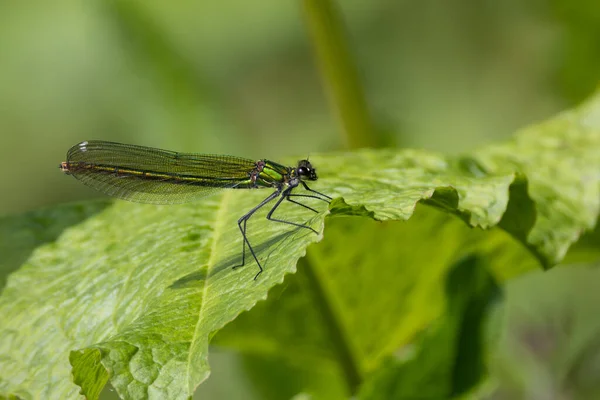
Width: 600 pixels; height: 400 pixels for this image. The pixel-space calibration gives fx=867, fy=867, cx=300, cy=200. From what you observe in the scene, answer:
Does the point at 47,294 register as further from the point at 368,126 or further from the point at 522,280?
the point at 522,280

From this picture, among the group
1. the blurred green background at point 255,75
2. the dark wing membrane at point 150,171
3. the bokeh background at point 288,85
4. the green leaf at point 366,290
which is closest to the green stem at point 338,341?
the green leaf at point 366,290

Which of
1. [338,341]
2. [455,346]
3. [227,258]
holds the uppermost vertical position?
[227,258]

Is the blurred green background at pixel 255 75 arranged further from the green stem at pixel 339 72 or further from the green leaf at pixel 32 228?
the green leaf at pixel 32 228

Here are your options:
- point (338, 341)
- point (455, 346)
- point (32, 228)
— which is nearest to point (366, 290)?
point (338, 341)

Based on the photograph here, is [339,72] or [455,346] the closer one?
[455,346]

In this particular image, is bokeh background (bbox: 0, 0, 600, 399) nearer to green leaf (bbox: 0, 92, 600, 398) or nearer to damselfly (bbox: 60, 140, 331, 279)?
damselfly (bbox: 60, 140, 331, 279)

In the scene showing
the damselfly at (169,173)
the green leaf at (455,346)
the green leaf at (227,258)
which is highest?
the damselfly at (169,173)

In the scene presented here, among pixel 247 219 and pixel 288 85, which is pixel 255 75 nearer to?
pixel 288 85
